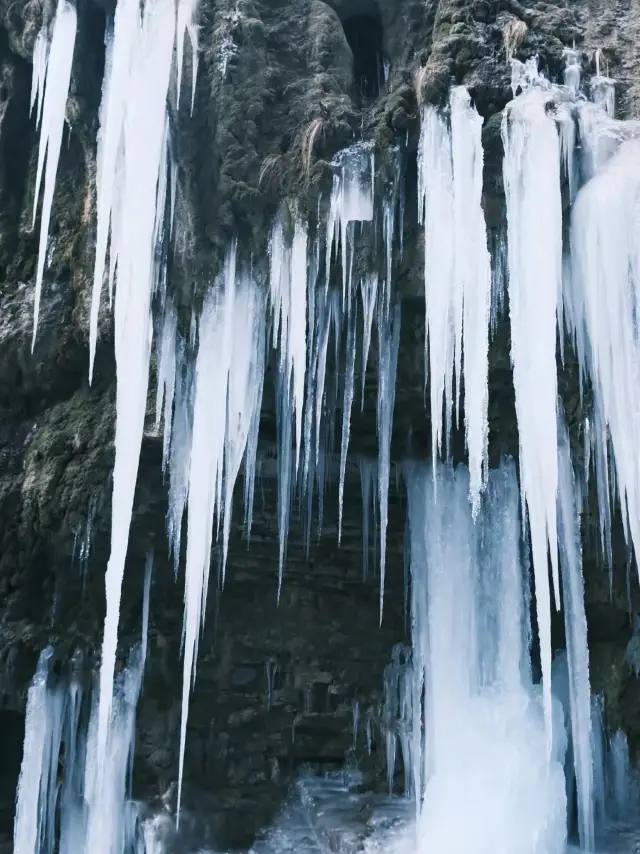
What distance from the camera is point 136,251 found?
17.5 feet

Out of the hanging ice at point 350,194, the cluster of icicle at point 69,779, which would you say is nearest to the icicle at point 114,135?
the hanging ice at point 350,194

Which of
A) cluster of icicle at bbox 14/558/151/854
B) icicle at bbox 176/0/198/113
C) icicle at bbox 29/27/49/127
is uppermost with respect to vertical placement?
icicle at bbox 29/27/49/127

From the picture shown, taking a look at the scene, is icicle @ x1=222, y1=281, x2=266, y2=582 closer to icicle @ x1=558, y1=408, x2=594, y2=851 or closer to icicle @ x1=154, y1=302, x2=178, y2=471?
icicle @ x1=154, y1=302, x2=178, y2=471

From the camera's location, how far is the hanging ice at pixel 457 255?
4.84m

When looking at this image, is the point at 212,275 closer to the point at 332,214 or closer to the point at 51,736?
the point at 332,214

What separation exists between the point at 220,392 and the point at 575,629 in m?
3.28

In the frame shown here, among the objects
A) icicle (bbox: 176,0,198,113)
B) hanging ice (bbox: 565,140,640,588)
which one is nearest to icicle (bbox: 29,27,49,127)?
icicle (bbox: 176,0,198,113)

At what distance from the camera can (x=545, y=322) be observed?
4695 mm

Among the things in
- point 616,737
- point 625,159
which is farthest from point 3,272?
point 616,737

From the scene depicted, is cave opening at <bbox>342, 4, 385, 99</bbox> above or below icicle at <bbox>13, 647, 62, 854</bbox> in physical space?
above

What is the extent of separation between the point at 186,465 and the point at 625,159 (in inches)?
139

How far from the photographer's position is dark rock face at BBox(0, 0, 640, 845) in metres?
5.15

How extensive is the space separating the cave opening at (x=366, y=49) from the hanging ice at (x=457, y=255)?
1.44m

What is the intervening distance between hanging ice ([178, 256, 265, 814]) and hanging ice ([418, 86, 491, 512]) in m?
1.24
